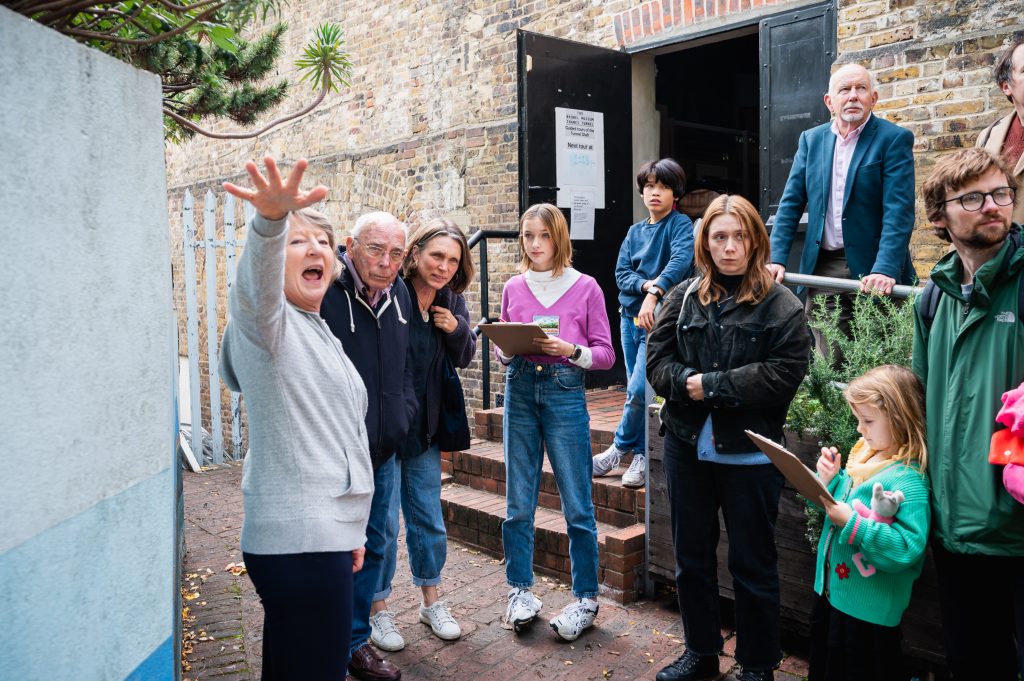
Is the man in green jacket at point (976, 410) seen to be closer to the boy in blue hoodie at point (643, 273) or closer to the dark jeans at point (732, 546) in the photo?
the dark jeans at point (732, 546)

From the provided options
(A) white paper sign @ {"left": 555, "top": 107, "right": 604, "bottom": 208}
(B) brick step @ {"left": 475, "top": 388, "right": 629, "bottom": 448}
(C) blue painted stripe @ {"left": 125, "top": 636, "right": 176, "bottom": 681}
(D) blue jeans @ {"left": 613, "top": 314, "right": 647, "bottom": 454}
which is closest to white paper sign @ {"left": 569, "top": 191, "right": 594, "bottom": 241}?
(A) white paper sign @ {"left": 555, "top": 107, "right": 604, "bottom": 208}

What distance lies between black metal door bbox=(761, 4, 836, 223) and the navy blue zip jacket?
10.00ft

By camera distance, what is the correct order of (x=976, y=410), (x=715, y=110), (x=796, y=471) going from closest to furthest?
(x=976, y=410) < (x=796, y=471) < (x=715, y=110)

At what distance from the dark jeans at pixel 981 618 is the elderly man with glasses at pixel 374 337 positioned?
187 centimetres

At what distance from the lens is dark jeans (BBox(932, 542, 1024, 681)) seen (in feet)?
7.20

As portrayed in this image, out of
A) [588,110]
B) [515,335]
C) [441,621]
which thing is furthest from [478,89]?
[441,621]

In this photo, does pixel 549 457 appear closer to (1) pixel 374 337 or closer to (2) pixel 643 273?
(1) pixel 374 337

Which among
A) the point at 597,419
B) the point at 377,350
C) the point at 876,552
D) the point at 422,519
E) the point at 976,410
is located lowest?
the point at 422,519

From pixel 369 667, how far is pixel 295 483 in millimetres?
1471

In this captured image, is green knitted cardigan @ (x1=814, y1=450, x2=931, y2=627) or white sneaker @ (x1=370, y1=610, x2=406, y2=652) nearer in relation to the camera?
green knitted cardigan @ (x1=814, y1=450, x2=931, y2=627)

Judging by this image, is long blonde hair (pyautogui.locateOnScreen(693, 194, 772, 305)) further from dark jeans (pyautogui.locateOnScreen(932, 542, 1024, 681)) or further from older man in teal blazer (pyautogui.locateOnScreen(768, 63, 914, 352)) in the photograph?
dark jeans (pyautogui.locateOnScreen(932, 542, 1024, 681))

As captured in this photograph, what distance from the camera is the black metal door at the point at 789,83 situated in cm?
520

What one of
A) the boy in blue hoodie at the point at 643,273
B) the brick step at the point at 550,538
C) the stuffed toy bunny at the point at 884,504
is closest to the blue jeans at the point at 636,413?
the boy in blue hoodie at the point at 643,273

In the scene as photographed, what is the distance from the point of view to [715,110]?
348 inches
